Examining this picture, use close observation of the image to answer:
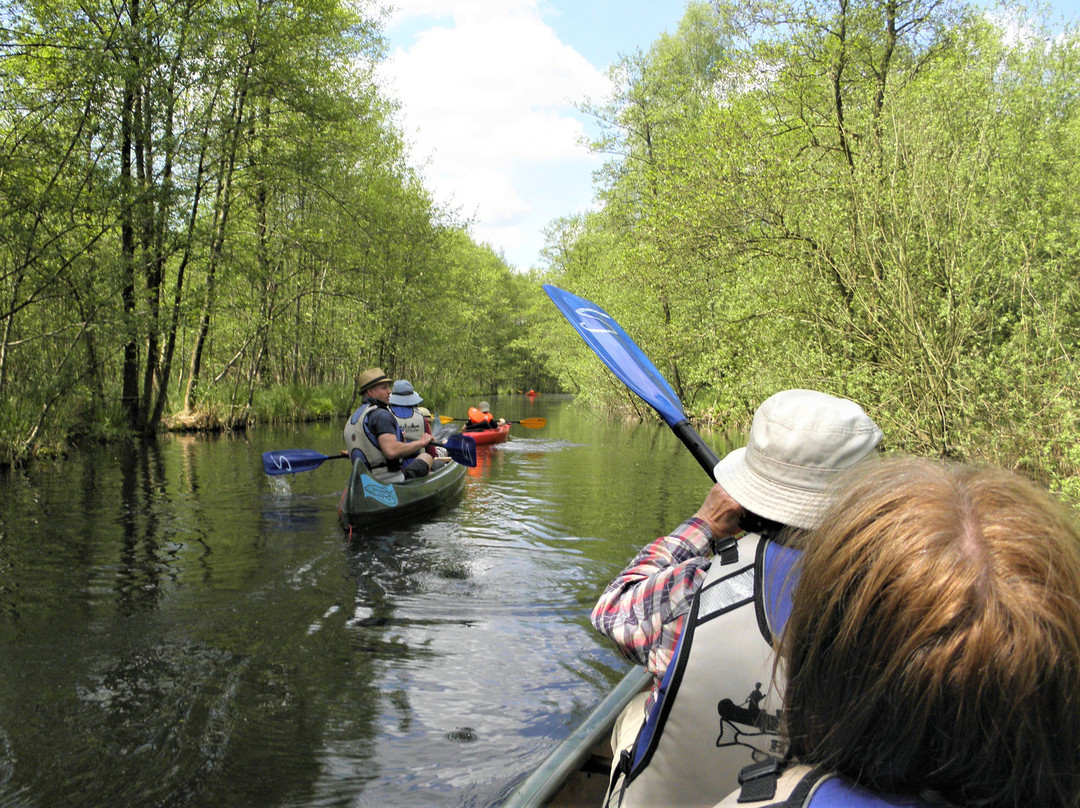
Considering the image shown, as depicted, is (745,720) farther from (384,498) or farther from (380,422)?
(380,422)

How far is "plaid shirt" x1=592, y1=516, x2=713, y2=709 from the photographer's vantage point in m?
1.49

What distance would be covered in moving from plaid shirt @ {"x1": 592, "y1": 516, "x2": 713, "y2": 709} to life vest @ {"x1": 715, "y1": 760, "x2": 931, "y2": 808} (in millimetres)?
566

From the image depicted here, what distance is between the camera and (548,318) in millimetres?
35969

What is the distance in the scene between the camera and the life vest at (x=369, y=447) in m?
7.99

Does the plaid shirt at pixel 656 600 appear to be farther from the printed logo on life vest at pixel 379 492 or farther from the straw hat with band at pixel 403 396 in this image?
the straw hat with band at pixel 403 396

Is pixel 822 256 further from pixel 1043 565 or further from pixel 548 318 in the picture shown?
pixel 548 318

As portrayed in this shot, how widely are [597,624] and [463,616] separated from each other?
4154 millimetres

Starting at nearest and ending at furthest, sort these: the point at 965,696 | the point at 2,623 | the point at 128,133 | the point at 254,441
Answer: the point at 965,696
the point at 2,623
the point at 128,133
the point at 254,441

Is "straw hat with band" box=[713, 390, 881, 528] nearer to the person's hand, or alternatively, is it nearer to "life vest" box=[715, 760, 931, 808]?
the person's hand

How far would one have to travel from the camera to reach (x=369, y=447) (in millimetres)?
8109

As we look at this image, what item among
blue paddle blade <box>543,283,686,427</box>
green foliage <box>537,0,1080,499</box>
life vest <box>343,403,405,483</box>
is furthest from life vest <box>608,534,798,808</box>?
life vest <box>343,403,405,483</box>

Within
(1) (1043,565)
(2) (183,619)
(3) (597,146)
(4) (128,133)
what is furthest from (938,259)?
(3) (597,146)

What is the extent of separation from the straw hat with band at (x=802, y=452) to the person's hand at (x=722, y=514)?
0.33 feet

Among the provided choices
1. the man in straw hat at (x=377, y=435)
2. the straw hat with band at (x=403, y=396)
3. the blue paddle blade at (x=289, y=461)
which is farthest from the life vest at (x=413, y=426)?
the blue paddle blade at (x=289, y=461)
